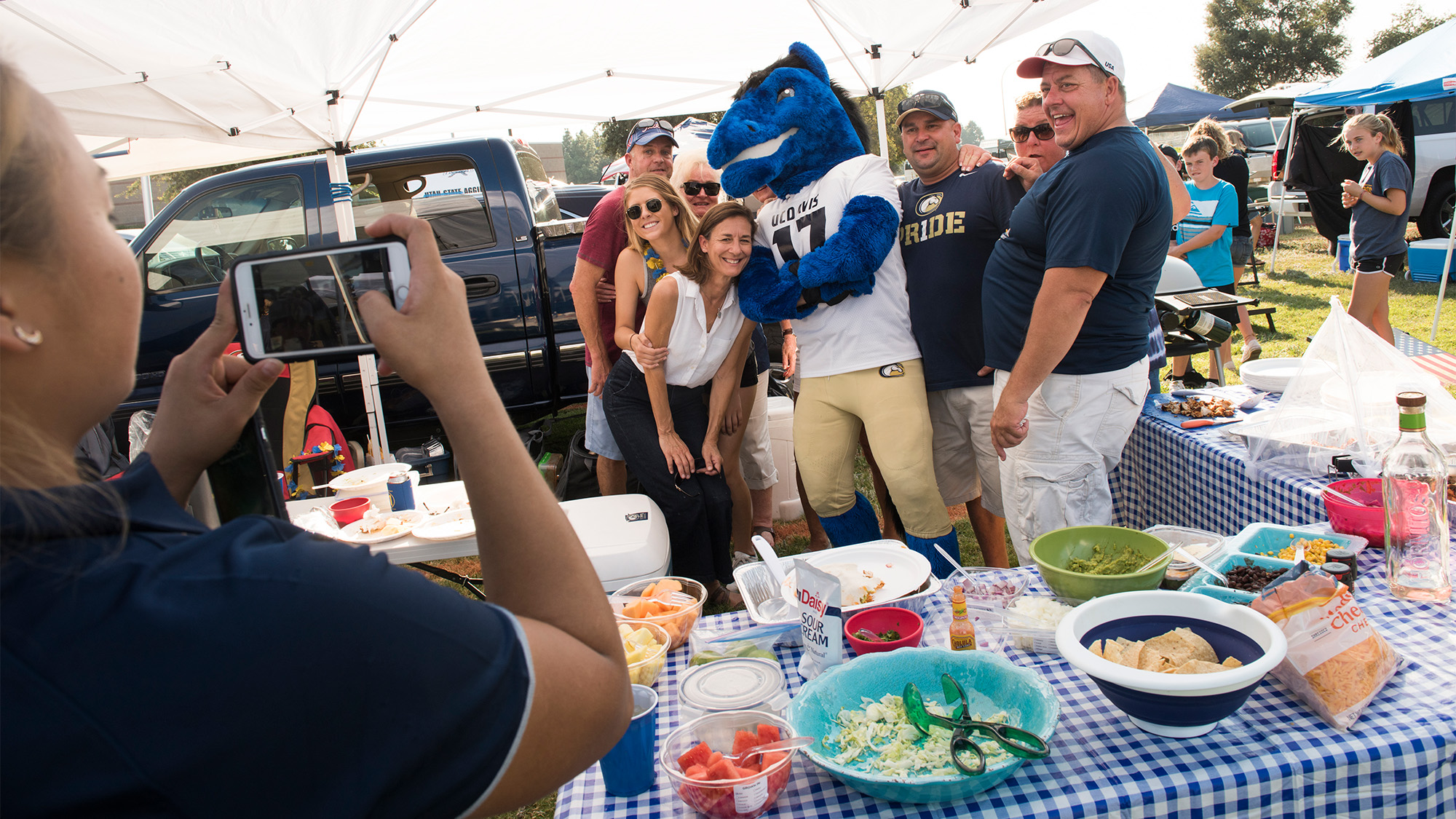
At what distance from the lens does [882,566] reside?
210 centimetres

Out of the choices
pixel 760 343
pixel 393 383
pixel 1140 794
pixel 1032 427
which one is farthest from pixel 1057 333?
pixel 393 383

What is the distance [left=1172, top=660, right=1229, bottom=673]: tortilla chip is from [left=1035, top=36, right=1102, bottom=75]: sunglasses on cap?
5.79ft

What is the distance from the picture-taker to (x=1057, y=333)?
2361mm

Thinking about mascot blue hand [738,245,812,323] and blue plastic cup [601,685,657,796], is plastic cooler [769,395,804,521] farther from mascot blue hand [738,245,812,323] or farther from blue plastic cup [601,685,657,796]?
blue plastic cup [601,685,657,796]

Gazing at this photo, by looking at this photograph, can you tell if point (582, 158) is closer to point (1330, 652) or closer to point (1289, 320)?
point (1289, 320)

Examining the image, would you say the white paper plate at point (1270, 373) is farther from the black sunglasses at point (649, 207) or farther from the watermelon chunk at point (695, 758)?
the watermelon chunk at point (695, 758)

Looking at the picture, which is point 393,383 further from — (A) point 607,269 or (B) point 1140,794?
(B) point 1140,794

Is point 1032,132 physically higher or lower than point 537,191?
lower

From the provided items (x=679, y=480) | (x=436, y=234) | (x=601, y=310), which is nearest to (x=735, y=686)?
(x=679, y=480)

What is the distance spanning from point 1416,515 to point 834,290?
1.72 metres

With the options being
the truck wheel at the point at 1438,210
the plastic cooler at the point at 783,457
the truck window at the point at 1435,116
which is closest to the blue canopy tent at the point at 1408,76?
the truck wheel at the point at 1438,210

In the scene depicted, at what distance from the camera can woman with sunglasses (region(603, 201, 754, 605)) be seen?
3238mm

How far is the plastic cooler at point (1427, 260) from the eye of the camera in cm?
848

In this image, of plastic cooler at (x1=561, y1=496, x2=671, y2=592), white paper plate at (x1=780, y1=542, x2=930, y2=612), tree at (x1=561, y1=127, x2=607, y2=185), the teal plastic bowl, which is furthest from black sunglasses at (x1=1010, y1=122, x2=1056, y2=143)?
tree at (x1=561, y1=127, x2=607, y2=185)
